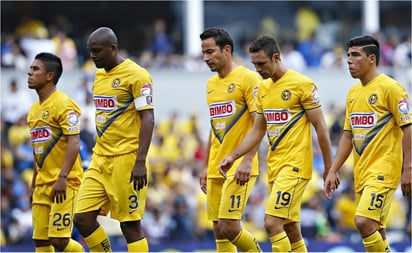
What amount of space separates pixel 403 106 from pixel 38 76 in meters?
4.27

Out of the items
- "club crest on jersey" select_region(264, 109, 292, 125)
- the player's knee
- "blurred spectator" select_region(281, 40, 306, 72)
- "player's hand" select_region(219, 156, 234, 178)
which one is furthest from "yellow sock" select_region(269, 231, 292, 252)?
"blurred spectator" select_region(281, 40, 306, 72)

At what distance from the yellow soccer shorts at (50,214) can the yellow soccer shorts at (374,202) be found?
3.39 m

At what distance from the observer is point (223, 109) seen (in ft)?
42.6

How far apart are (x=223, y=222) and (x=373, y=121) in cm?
213

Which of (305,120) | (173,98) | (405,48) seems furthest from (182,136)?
(305,120)

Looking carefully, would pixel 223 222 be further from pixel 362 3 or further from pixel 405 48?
pixel 362 3

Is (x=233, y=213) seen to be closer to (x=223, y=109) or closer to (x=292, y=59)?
(x=223, y=109)

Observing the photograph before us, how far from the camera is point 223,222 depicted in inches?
504

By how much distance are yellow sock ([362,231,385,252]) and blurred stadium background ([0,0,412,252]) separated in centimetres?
618

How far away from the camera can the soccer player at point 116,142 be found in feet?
40.2

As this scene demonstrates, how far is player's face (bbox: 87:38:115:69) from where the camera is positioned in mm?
12242

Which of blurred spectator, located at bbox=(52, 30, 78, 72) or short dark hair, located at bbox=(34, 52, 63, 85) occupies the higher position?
blurred spectator, located at bbox=(52, 30, 78, 72)

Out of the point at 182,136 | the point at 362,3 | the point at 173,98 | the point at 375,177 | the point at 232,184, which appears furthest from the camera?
the point at 362,3

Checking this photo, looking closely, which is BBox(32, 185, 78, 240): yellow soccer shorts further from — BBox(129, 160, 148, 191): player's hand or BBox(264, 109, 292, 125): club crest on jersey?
BBox(264, 109, 292, 125): club crest on jersey
